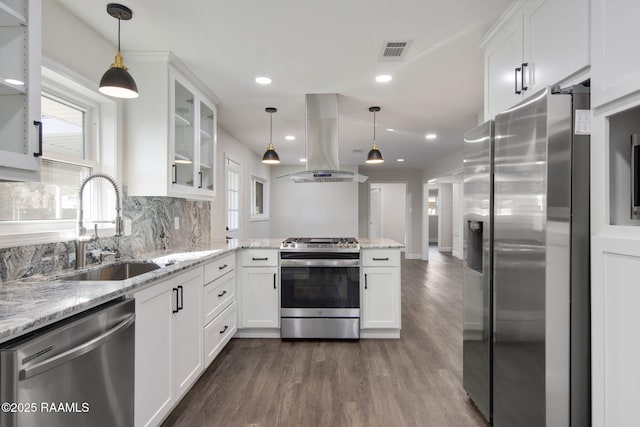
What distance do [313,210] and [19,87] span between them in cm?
703

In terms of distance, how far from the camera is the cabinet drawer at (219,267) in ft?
8.23

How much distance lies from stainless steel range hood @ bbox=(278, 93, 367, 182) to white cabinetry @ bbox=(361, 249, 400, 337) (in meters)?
0.93

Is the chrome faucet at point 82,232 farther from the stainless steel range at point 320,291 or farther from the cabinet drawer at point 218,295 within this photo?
the stainless steel range at point 320,291

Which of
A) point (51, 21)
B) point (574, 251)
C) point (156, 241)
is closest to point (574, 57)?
point (574, 251)

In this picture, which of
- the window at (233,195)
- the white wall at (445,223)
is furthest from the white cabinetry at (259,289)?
the white wall at (445,223)

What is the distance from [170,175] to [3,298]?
146 centimetres

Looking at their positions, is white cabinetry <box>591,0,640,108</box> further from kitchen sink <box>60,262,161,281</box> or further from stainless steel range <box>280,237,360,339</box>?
kitchen sink <box>60,262,161,281</box>

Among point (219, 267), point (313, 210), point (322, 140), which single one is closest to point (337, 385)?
point (219, 267)

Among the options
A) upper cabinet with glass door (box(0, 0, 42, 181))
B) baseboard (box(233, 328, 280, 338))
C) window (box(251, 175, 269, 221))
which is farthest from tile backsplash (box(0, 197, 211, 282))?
window (box(251, 175, 269, 221))

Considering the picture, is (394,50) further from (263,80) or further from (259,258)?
(259,258)

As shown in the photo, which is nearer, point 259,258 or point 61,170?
point 61,170

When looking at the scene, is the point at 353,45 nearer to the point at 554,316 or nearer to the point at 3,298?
the point at 554,316

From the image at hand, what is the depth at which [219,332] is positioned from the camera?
2.75 metres

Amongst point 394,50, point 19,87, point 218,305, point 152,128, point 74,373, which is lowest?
point 218,305
